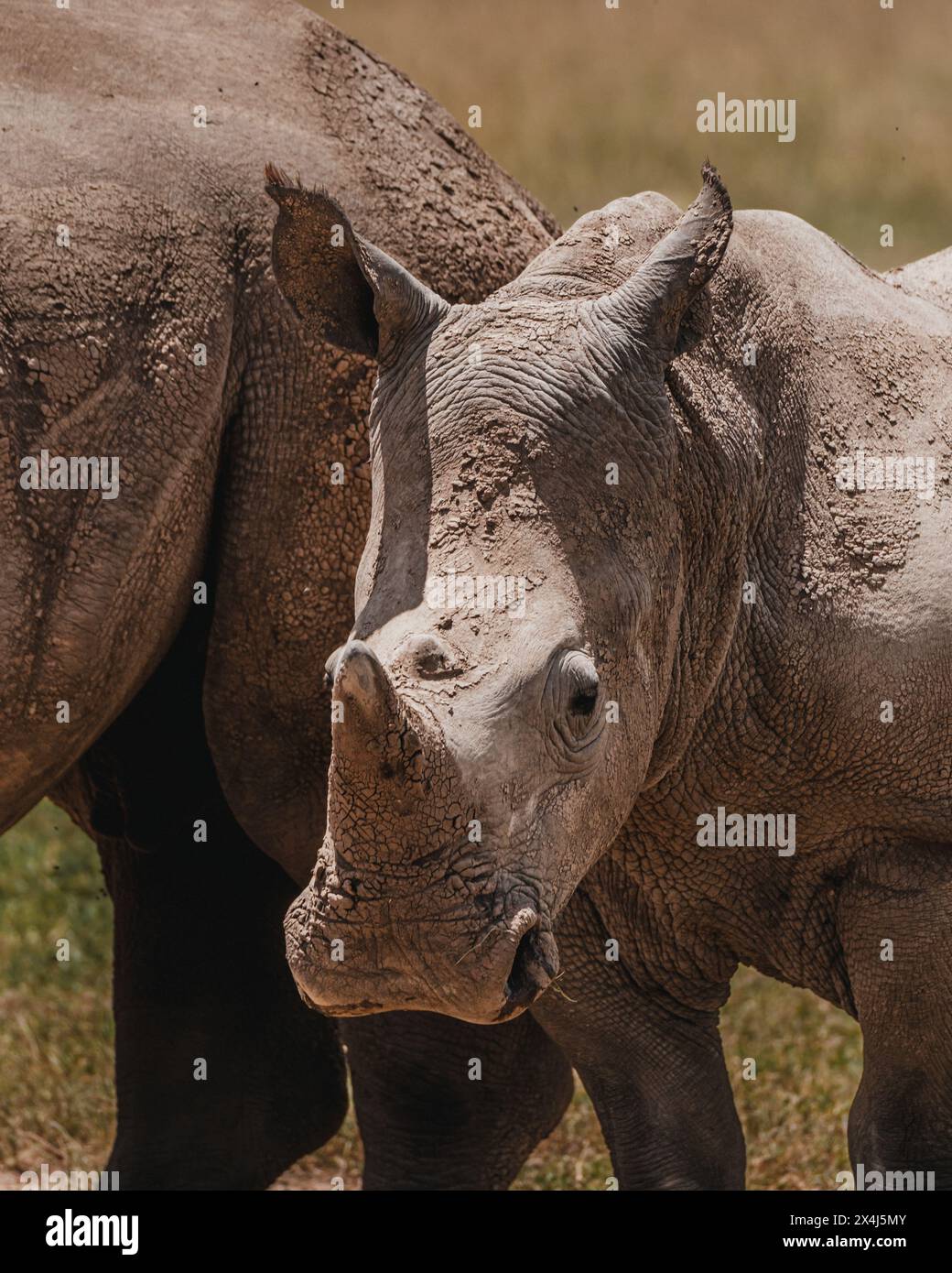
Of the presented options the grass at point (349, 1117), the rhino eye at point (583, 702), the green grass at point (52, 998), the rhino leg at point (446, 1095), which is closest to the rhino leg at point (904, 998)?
the rhino eye at point (583, 702)

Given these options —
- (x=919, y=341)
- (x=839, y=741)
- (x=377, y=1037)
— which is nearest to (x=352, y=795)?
(x=839, y=741)

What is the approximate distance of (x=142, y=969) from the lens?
19.6 ft

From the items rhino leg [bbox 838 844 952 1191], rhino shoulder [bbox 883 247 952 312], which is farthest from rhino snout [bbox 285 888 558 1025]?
rhino shoulder [bbox 883 247 952 312]

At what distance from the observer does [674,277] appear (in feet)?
12.7

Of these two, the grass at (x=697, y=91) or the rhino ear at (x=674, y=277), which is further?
the grass at (x=697, y=91)

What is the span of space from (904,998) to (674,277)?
4.77ft

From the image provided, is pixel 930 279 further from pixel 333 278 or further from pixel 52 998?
pixel 52 998

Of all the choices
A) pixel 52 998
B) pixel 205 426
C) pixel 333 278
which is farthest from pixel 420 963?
pixel 52 998

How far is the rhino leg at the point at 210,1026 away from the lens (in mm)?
5914

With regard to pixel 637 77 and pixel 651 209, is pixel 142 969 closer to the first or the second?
pixel 651 209

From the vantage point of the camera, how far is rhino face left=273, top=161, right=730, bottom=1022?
11.1ft

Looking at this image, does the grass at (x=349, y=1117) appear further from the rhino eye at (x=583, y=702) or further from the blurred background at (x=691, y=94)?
the rhino eye at (x=583, y=702)

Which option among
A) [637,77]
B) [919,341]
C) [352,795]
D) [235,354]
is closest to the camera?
[352,795]
